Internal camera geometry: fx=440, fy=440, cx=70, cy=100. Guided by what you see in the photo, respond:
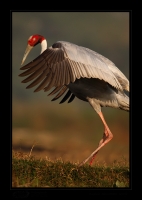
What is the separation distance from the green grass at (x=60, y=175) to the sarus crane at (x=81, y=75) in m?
0.53

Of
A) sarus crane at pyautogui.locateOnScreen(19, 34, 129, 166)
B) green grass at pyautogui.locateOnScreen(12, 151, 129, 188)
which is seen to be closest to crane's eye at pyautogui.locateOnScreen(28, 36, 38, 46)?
sarus crane at pyautogui.locateOnScreen(19, 34, 129, 166)

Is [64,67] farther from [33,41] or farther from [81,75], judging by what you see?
[33,41]

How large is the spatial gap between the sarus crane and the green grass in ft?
1.75

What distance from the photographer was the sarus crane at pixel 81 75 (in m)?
7.82

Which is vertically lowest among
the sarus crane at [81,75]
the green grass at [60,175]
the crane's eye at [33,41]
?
the green grass at [60,175]

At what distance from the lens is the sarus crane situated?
7.82 meters

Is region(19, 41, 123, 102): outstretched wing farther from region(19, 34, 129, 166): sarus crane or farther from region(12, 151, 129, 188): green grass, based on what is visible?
region(12, 151, 129, 188): green grass

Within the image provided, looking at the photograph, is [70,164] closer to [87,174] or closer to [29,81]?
[87,174]

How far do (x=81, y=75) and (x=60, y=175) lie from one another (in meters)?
1.90

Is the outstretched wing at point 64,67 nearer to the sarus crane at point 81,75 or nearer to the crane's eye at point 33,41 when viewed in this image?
the sarus crane at point 81,75

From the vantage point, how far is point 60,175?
732 centimetres

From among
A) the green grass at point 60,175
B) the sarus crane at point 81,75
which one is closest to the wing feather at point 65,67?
the sarus crane at point 81,75
